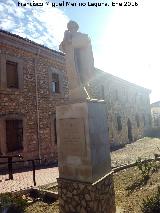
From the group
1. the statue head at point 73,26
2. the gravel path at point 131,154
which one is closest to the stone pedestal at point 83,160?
the statue head at point 73,26

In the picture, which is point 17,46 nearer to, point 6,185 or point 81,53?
point 6,185

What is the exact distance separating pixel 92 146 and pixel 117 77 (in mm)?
21102

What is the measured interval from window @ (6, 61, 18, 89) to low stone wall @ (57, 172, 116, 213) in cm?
908

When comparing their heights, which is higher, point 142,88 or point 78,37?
point 142,88

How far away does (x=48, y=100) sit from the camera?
15.4 metres

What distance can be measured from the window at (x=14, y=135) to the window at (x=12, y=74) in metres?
1.89

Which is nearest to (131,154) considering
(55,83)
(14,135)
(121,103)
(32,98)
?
(55,83)

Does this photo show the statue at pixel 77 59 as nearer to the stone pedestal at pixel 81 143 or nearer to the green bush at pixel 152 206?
the stone pedestal at pixel 81 143

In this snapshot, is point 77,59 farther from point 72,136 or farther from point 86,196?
point 86,196

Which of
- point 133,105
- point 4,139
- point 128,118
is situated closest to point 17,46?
point 4,139

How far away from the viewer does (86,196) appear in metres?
5.07

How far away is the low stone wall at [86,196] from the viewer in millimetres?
5008

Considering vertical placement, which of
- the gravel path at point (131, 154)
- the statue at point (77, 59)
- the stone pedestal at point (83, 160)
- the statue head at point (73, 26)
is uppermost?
the statue head at point (73, 26)

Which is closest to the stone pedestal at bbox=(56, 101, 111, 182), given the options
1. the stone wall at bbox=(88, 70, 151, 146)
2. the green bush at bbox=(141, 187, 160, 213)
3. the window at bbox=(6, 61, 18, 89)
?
the green bush at bbox=(141, 187, 160, 213)
